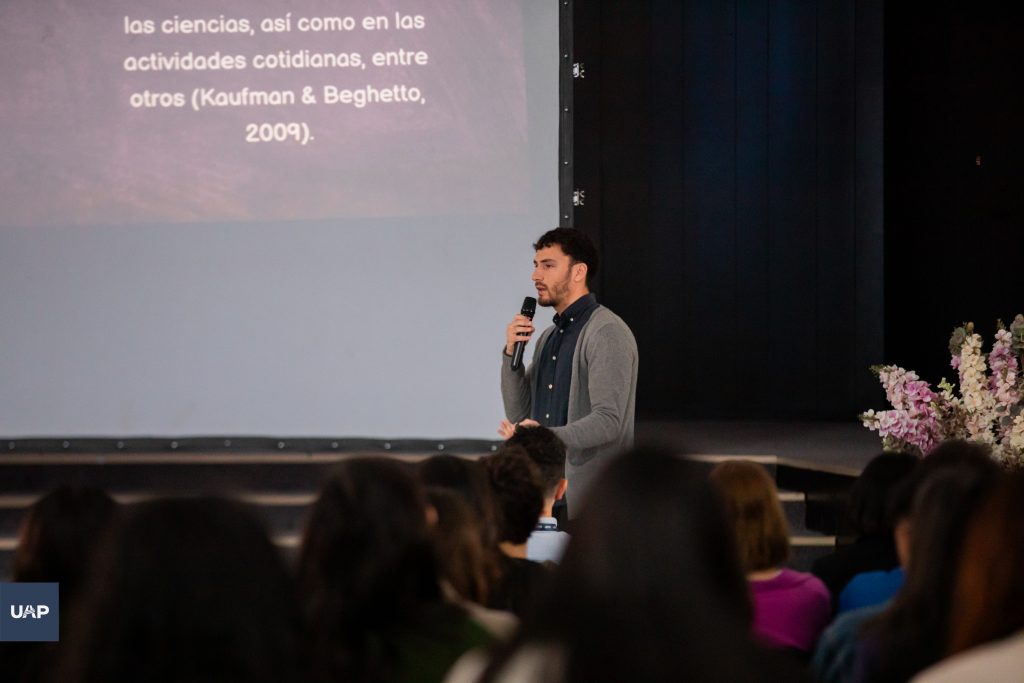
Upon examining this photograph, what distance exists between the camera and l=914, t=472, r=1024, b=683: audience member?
1.21m

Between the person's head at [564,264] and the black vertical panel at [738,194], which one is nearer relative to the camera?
the person's head at [564,264]

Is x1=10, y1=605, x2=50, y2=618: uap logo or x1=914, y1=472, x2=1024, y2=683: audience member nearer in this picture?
x1=914, y1=472, x2=1024, y2=683: audience member

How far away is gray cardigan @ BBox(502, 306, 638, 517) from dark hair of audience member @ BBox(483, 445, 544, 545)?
1.05m

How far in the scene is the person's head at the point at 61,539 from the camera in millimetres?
1577

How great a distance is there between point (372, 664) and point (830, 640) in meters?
0.61

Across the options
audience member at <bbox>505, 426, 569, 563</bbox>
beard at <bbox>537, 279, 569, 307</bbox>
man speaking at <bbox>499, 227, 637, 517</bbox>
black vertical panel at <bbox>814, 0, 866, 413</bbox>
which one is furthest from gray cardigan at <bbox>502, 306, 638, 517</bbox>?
black vertical panel at <bbox>814, 0, 866, 413</bbox>

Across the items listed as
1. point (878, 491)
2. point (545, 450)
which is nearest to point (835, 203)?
point (545, 450)

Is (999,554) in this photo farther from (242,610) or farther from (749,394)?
(749,394)

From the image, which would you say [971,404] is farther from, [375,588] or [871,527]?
[375,588]

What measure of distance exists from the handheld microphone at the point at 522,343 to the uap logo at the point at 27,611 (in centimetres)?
190

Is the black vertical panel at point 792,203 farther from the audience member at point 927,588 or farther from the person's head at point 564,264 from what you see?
the audience member at point 927,588

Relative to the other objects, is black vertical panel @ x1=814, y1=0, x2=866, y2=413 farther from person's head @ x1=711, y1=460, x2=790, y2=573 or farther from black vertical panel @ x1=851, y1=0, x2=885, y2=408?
person's head @ x1=711, y1=460, x2=790, y2=573

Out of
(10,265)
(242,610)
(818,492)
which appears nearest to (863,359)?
(818,492)

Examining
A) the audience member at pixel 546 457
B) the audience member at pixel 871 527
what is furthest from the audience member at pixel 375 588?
the audience member at pixel 546 457
